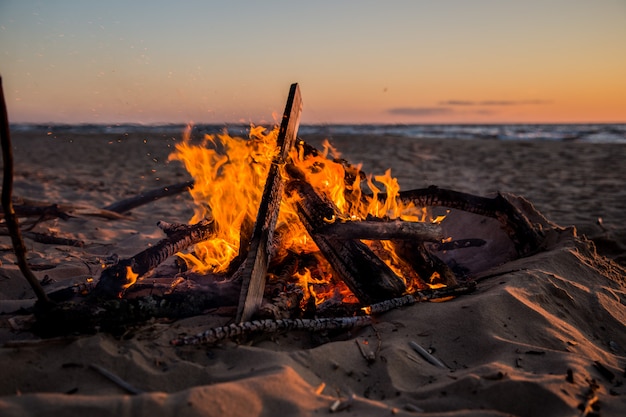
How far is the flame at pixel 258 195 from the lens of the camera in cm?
432

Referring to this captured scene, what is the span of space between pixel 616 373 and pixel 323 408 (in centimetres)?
194

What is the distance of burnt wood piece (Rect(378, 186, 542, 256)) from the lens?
4961mm

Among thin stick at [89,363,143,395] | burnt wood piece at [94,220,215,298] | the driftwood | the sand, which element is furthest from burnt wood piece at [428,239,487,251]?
thin stick at [89,363,143,395]

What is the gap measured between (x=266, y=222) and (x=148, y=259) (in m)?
1.03

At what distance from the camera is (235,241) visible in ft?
15.1

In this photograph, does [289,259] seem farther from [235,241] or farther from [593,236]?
[593,236]

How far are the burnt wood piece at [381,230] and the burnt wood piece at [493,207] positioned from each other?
810mm

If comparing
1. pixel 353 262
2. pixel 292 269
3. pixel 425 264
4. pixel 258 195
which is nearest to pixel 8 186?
pixel 258 195

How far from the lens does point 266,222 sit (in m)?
3.76

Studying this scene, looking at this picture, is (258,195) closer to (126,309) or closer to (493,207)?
(126,309)

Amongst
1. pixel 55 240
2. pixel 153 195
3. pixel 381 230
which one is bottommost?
pixel 55 240

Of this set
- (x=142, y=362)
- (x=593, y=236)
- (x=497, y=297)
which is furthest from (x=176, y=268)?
(x=593, y=236)

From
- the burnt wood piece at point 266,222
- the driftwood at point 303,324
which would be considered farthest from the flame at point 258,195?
the driftwood at point 303,324

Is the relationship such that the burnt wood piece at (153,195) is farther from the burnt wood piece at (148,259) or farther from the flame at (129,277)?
the flame at (129,277)
